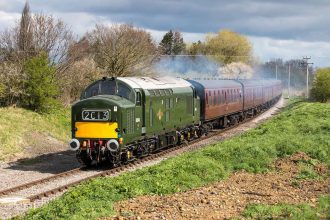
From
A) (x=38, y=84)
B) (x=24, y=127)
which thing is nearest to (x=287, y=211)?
(x=24, y=127)

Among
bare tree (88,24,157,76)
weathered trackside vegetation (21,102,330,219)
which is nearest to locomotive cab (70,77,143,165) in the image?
weathered trackside vegetation (21,102,330,219)

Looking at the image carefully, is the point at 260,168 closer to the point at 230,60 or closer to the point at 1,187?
the point at 1,187

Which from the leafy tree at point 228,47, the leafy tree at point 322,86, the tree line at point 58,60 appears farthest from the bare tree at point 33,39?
the leafy tree at point 228,47

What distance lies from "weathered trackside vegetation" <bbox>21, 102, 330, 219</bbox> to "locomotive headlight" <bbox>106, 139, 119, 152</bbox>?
2.05 m

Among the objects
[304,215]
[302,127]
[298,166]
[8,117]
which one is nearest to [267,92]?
[302,127]

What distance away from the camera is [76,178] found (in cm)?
1878

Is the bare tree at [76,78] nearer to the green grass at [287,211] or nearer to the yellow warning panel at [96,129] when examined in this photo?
the yellow warning panel at [96,129]

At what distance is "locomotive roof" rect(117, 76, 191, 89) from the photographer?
2147 centimetres

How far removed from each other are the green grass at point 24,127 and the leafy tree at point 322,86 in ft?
131

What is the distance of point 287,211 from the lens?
11.4 metres

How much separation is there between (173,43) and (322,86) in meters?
60.4

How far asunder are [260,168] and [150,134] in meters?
6.67

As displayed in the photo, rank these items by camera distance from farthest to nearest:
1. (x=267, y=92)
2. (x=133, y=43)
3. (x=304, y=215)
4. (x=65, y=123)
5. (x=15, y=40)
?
(x=267, y=92), (x=133, y=43), (x=15, y=40), (x=65, y=123), (x=304, y=215)

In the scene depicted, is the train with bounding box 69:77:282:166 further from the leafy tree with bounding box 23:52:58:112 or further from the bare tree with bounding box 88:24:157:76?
the bare tree with bounding box 88:24:157:76
